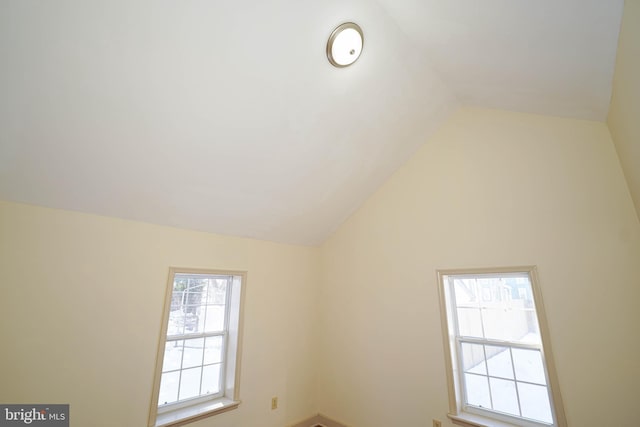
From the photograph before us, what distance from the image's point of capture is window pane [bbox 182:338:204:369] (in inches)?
105

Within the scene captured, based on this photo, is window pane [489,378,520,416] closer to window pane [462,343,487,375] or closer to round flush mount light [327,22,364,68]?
window pane [462,343,487,375]

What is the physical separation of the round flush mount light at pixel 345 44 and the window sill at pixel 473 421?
2.93 meters

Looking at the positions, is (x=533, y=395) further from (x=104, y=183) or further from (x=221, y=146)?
(x=104, y=183)

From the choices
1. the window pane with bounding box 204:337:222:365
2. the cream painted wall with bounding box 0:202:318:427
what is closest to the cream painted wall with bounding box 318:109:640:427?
the cream painted wall with bounding box 0:202:318:427

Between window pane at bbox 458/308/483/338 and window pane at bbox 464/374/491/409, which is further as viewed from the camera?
window pane at bbox 458/308/483/338

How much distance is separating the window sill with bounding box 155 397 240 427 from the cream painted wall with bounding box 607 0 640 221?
348 centimetres

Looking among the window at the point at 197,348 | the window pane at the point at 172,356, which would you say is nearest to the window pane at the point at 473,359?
the window at the point at 197,348

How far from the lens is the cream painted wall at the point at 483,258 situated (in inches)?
78.0

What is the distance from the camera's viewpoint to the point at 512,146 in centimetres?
253

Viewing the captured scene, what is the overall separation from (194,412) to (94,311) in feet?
3.94

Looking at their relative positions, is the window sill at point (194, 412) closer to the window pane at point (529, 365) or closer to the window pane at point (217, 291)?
the window pane at point (217, 291)

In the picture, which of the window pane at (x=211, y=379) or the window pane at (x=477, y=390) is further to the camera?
the window pane at (x=211, y=379)

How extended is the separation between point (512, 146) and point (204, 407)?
3.54 metres

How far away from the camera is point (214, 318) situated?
2922 mm
